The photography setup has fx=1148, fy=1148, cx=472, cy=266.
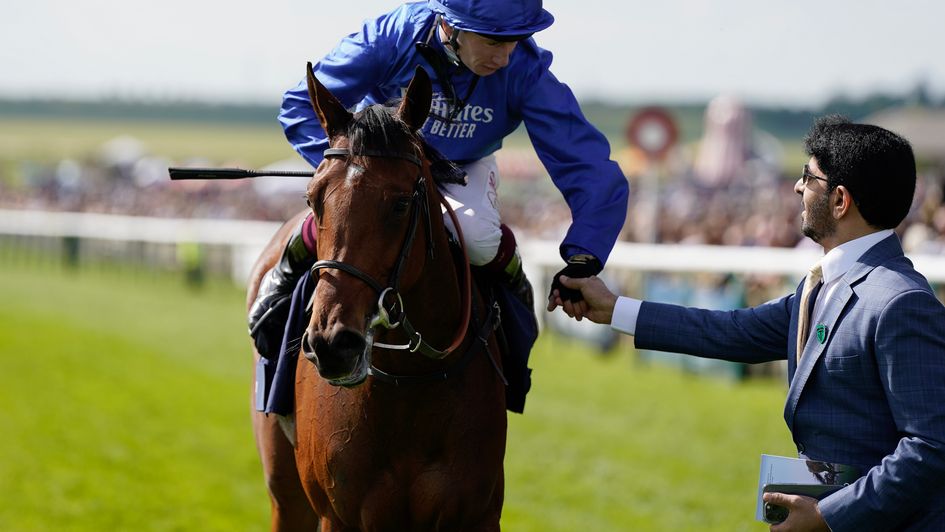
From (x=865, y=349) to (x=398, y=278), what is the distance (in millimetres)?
1162

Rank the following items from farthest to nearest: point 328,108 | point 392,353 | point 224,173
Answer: point 224,173 → point 392,353 → point 328,108

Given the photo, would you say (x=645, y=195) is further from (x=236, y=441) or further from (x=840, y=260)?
(x=840, y=260)

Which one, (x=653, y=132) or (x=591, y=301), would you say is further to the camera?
(x=653, y=132)

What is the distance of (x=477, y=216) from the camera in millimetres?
3631

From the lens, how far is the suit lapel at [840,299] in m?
2.78

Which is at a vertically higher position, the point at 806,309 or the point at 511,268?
the point at 806,309

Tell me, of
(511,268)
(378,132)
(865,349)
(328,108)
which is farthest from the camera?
(511,268)

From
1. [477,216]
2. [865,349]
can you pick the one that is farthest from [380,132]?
[865,349]

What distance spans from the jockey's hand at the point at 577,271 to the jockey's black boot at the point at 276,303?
0.85m

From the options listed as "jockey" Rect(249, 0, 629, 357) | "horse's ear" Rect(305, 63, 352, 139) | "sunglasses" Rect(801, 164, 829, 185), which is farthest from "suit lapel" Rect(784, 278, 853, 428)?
"horse's ear" Rect(305, 63, 352, 139)

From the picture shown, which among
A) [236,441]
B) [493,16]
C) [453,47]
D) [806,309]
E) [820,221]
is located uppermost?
[493,16]

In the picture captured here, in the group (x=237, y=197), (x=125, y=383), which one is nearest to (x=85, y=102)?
(x=237, y=197)

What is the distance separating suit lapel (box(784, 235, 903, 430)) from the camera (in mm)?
2783

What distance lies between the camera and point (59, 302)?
1888 cm
